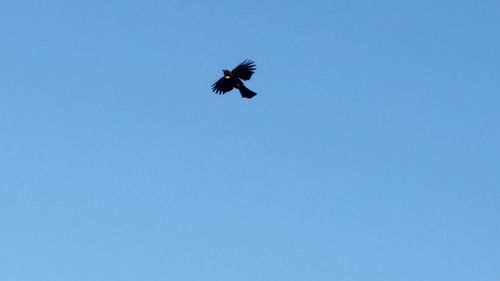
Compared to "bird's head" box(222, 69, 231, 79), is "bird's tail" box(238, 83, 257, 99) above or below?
below

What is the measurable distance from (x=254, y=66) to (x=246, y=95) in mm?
1237

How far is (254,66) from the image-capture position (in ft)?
164

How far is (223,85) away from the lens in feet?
165

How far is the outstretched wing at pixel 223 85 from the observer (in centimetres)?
5003

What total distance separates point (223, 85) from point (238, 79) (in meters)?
0.70

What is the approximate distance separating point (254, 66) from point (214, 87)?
1971mm

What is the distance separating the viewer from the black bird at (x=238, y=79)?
4972cm

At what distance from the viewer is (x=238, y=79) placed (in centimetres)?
4994

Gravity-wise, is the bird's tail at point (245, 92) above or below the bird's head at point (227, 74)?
below

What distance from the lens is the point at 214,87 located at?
50.6 m

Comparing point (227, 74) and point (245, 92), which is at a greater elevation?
point (227, 74)

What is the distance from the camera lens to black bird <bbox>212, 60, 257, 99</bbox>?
49719 millimetres

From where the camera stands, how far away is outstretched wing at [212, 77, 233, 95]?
50.0 m
